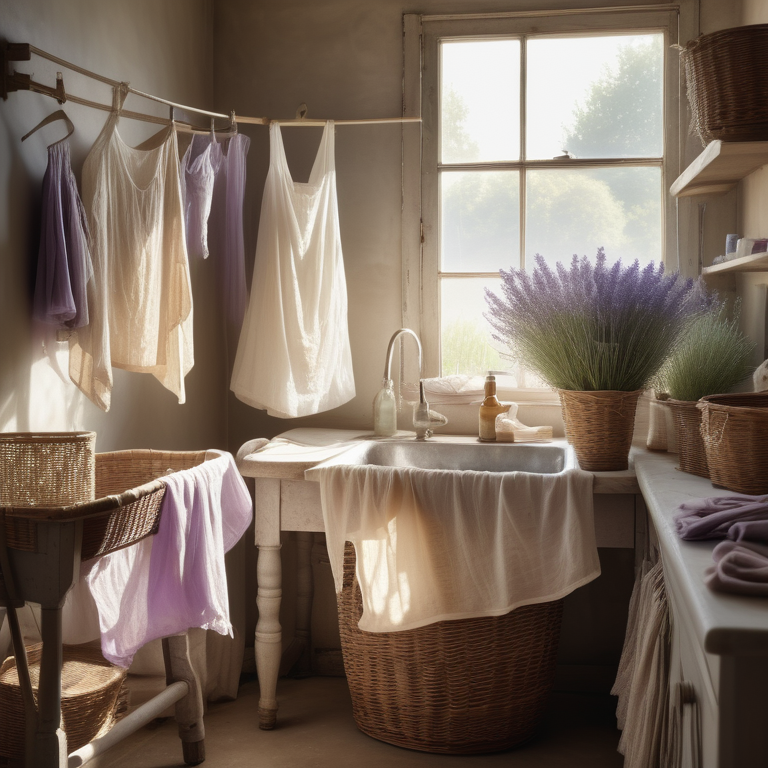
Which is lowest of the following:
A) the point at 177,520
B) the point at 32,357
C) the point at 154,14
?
the point at 177,520

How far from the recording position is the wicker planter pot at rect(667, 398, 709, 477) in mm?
1938

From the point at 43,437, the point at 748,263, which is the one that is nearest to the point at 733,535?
the point at 748,263

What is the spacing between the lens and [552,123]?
9.68 feet

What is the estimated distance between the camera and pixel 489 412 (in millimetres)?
2742

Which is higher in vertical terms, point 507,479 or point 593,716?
point 507,479

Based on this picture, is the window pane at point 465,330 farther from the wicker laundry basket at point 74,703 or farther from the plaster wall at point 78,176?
the wicker laundry basket at point 74,703

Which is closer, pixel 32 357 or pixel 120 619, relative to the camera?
pixel 120 619

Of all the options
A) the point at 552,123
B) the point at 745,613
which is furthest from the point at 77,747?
the point at 552,123

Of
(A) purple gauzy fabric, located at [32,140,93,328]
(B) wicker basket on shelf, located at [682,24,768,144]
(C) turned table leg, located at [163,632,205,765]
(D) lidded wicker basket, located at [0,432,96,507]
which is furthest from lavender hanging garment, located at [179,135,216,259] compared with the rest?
(B) wicker basket on shelf, located at [682,24,768,144]

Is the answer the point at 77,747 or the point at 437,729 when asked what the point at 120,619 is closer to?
the point at 77,747

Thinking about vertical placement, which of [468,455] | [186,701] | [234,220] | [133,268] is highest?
[234,220]

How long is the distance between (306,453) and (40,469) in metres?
0.92

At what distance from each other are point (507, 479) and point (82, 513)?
1.05m

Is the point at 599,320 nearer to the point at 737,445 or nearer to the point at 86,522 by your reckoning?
the point at 737,445
